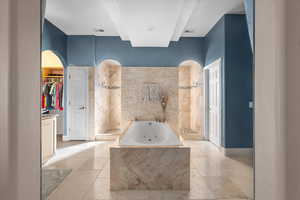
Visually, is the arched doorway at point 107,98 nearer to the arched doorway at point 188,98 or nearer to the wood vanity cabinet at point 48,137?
the wood vanity cabinet at point 48,137

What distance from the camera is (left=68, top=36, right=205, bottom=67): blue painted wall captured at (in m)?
5.40

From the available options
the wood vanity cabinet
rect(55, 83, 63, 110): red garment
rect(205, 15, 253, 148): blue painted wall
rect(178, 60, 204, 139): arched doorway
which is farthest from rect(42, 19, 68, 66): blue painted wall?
rect(205, 15, 253, 148): blue painted wall

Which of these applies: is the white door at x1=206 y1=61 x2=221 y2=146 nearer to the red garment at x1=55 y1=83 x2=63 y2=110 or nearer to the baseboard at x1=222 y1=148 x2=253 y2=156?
the baseboard at x1=222 y1=148 x2=253 y2=156

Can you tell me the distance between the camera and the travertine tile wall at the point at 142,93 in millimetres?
5594

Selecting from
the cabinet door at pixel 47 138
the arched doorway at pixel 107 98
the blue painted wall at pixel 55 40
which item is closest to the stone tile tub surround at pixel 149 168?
the cabinet door at pixel 47 138

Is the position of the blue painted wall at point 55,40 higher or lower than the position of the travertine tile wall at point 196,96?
higher

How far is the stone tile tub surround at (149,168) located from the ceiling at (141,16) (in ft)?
6.76

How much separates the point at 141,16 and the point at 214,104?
8.84 ft

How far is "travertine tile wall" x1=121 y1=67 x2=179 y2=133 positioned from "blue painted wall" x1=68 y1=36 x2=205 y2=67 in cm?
22

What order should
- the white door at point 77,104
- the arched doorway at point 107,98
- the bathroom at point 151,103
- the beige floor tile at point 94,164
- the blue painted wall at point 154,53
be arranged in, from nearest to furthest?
the bathroom at point 151,103 < the beige floor tile at point 94,164 < the white door at point 77,104 < the blue painted wall at point 154,53 < the arched doorway at point 107,98

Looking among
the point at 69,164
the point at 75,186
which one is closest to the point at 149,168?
the point at 75,186
